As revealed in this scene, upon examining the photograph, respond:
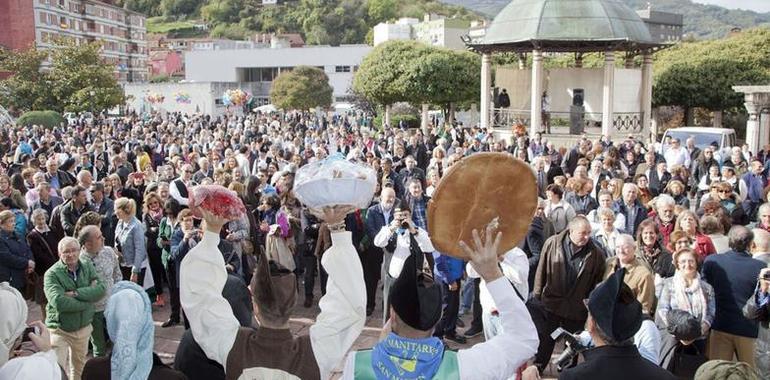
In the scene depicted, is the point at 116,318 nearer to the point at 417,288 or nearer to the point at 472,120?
the point at 417,288

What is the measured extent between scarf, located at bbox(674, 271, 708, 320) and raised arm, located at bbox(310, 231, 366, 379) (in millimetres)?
3576

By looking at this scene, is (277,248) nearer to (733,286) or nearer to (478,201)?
(733,286)

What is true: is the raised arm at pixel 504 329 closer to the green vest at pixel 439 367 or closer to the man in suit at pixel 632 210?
the green vest at pixel 439 367

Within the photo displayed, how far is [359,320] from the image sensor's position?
294cm

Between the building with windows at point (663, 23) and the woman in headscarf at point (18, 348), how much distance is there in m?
94.5

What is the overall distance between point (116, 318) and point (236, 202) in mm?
1575

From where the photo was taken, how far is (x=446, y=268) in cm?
741

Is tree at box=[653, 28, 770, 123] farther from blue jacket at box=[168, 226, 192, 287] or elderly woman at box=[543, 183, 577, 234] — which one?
blue jacket at box=[168, 226, 192, 287]

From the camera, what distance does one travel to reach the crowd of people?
2.97 m

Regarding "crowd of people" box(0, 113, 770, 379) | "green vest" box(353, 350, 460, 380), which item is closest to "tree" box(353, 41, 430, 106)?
"crowd of people" box(0, 113, 770, 379)

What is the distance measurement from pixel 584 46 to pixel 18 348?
23.8m

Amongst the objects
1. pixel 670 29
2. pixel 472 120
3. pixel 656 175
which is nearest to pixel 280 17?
pixel 670 29

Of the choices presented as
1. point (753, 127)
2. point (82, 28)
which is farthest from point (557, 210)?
point (82, 28)

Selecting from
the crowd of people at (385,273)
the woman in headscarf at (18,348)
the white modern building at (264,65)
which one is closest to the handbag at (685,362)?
the crowd of people at (385,273)
